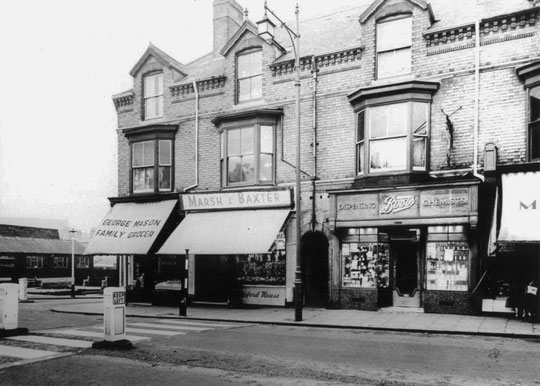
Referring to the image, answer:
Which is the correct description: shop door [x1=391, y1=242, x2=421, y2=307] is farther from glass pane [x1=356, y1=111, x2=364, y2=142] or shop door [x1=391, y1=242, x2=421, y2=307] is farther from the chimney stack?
the chimney stack

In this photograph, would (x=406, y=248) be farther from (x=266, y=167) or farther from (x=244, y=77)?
(x=244, y=77)

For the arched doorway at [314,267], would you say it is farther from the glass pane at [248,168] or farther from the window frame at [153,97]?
the window frame at [153,97]

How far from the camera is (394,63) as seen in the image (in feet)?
52.5

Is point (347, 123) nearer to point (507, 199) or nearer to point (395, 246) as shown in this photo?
point (395, 246)

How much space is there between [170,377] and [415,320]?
8.38 meters

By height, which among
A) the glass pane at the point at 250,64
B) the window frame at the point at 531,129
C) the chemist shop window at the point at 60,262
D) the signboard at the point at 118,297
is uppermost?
the glass pane at the point at 250,64

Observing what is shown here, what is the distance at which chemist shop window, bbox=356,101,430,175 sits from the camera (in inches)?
596

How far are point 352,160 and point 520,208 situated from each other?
5.57m

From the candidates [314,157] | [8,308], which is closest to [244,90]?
[314,157]

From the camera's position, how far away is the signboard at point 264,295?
17391 millimetres

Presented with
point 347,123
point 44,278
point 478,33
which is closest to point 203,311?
point 347,123

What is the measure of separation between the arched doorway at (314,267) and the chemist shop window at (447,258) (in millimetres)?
3935

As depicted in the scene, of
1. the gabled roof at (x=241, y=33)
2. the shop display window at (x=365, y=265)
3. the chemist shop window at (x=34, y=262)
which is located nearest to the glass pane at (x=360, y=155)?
the shop display window at (x=365, y=265)

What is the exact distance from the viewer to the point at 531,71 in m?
13.4
